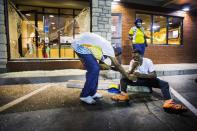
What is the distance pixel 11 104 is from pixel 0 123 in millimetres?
1127

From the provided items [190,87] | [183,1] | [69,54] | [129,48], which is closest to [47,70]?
[69,54]

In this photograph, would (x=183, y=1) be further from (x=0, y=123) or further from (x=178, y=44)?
(x=0, y=123)

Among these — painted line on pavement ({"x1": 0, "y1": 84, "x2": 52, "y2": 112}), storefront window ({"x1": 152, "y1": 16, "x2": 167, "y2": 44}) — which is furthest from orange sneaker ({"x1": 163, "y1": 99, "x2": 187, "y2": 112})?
storefront window ({"x1": 152, "y1": 16, "x2": 167, "y2": 44})

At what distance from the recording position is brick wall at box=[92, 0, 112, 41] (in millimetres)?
8492

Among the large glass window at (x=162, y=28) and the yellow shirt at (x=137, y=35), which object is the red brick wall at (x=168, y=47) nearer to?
the large glass window at (x=162, y=28)

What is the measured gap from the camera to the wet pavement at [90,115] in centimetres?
325

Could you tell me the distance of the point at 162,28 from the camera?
1154 centimetres

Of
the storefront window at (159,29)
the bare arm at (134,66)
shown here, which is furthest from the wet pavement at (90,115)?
the storefront window at (159,29)

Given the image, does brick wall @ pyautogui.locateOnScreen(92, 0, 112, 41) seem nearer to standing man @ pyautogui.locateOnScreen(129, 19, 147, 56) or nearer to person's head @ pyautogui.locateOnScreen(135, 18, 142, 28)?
standing man @ pyautogui.locateOnScreen(129, 19, 147, 56)

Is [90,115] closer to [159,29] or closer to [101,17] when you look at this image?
Result: [101,17]

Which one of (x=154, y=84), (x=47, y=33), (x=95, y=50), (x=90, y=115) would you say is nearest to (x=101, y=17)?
(x=47, y=33)

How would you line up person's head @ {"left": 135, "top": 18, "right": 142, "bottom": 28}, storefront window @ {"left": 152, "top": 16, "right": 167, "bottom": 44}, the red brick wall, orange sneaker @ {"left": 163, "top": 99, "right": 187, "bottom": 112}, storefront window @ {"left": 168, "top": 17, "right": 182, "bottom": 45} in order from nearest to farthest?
orange sneaker @ {"left": 163, "top": 99, "right": 187, "bottom": 112}, person's head @ {"left": 135, "top": 18, "right": 142, "bottom": 28}, the red brick wall, storefront window @ {"left": 152, "top": 16, "right": 167, "bottom": 44}, storefront window @ {"left": 168, "top": 17, "right": 182, "bottom": 45}

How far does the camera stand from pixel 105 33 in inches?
343

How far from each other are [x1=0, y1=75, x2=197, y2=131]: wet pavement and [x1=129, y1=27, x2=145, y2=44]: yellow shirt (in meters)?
2.92
